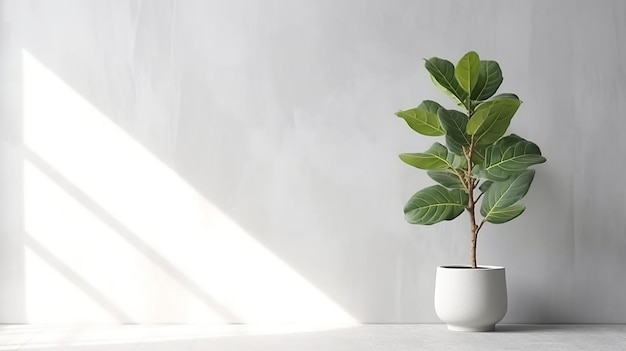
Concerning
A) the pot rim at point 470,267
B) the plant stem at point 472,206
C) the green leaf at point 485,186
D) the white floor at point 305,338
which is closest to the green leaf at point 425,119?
the plant stem at point 472,206

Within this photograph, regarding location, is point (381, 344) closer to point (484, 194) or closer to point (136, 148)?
point (484, 194)

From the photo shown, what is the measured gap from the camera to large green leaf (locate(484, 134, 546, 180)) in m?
3.11

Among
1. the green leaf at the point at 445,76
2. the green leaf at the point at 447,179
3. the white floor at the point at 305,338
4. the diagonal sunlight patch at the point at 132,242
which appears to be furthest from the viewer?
the diagonal sunlight patch at the point at 132,242

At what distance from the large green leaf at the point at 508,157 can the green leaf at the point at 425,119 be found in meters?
0.19

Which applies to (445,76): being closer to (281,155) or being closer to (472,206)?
(472,206)

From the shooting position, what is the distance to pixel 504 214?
3205 millimetres

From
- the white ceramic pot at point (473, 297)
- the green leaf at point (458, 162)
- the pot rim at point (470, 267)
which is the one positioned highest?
the green leaf at point (458, 162)

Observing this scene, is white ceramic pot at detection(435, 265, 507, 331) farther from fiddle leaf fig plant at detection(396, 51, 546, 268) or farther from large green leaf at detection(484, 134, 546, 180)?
large green leaf at detection(484, 134, 546, 180)

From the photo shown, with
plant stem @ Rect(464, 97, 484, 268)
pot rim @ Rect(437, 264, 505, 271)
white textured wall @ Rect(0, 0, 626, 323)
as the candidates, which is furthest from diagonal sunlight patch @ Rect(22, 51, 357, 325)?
plant stem @ Rect(464, 97, 484, 268)

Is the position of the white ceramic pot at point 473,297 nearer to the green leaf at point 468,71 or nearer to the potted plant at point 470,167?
the potted plant at point 470,167

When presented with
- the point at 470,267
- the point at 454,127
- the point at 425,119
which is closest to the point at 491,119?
the point at 454,127

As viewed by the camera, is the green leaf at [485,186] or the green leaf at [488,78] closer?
the green leaf at [488,78]

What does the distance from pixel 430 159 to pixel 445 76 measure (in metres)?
0.30

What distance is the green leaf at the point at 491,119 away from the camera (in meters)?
3.03
